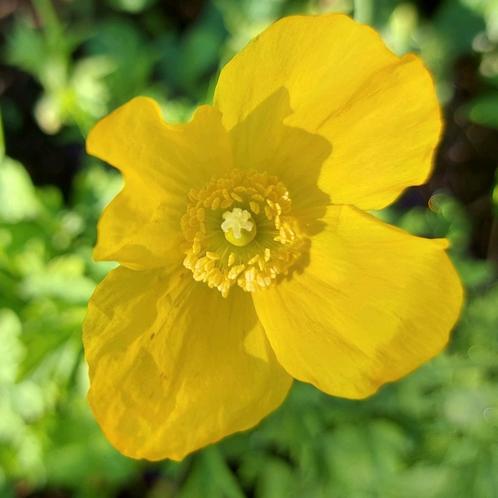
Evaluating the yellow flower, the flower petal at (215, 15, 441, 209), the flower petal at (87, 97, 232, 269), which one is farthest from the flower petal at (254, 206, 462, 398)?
the flower petal at (87, 97, 232, 269)

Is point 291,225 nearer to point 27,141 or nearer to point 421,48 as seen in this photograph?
point 421,48

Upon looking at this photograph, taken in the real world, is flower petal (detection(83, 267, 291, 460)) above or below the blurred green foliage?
above

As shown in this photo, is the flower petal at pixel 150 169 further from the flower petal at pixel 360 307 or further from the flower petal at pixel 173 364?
the flower petal at pixel 360 307

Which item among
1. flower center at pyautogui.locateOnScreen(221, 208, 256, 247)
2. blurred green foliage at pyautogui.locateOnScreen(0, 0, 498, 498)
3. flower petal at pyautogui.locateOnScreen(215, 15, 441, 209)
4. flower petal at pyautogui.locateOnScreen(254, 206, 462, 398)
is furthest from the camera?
blurred green foliage at pyautogui.locateOnScreen(0, 0, 498, 498)

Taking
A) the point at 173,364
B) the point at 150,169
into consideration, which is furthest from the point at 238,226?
the point at 173,364

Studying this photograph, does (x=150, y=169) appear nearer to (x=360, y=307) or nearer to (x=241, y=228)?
(x=241, y=228)

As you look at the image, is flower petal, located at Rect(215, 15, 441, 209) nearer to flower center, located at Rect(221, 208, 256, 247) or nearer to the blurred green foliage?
flower center, located at Rect(221, 208, 256, 247)

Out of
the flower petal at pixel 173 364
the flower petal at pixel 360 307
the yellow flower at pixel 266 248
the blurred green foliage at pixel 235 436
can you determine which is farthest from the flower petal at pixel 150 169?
the blurred green foliage at pixel 235 436
